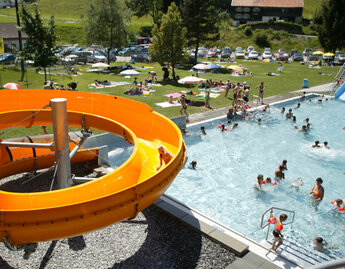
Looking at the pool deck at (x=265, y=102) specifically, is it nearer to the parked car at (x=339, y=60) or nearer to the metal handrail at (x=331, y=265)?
the metal handrail at (x=331, y=265)

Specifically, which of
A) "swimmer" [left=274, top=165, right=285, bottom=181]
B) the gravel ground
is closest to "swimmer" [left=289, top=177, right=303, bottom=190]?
"swimmer" [left=274, top=165, right=285, bottom=181]

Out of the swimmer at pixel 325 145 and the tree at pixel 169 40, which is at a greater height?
the tree at pixel 169 40

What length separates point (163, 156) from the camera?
839 centimetres

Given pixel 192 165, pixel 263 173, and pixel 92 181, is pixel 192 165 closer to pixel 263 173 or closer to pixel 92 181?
pixel 263 173

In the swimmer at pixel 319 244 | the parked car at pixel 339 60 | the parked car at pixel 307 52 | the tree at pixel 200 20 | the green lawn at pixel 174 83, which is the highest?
the tree at pixel 200 20

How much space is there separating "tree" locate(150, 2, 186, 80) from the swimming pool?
38.8 ft

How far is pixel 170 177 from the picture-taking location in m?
6.78

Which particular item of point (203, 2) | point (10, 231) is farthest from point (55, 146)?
point (203, 2)

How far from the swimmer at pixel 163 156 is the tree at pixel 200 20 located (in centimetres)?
3571

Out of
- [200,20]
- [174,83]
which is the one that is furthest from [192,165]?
[200,20]

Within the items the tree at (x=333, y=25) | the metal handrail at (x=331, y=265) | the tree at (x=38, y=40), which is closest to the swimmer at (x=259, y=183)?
the metal handrail at (x=331, y=265)

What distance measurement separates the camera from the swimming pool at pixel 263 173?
10.3 meters

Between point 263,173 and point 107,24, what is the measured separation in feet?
103

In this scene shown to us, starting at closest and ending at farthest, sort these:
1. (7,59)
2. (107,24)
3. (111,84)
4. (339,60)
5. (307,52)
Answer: (111,84), (7,59), (107,24), (339,60), (307,52)
